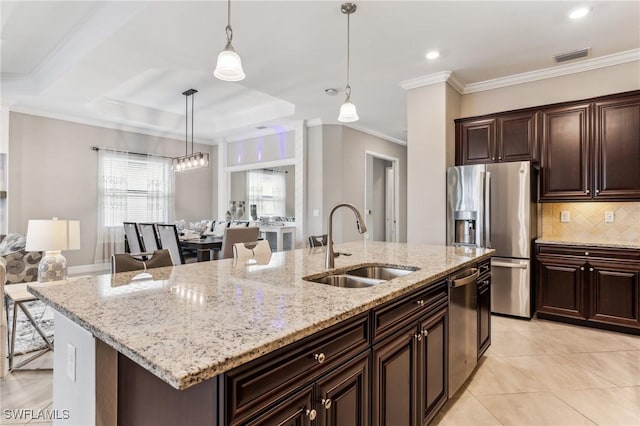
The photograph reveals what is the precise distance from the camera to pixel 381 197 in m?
8.27

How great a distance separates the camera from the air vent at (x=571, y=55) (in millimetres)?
3326

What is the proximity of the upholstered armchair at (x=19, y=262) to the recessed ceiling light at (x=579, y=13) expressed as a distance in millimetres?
6020

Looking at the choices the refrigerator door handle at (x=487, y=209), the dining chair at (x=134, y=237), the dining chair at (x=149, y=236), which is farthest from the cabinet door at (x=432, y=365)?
the dining chair at (x=134, y=237)

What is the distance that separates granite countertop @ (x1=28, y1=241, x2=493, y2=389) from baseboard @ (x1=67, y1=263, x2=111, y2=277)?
5.09 metres

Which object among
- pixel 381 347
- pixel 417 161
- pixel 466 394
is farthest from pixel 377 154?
pixel 381 347

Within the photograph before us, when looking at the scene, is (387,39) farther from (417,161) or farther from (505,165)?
(505,165)

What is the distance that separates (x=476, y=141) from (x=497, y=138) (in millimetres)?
226

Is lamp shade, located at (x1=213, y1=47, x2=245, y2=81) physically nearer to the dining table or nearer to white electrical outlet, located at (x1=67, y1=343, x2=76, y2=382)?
white electrical outlet, located at (x1=67, y1=343, x2=76, y2=382)

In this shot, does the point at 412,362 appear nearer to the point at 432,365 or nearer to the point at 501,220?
the point at 432,365

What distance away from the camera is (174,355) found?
2.57 feet

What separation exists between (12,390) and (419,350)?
2584 millimetres

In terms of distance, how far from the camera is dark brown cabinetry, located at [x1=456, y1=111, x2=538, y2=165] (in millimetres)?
3738

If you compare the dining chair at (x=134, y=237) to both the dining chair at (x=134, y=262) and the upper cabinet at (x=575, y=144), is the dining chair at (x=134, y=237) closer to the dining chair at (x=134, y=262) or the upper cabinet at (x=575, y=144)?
the dining chair at (x=134, y=262)

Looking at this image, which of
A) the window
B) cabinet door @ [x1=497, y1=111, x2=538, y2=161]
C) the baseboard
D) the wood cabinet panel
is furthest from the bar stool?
the window
